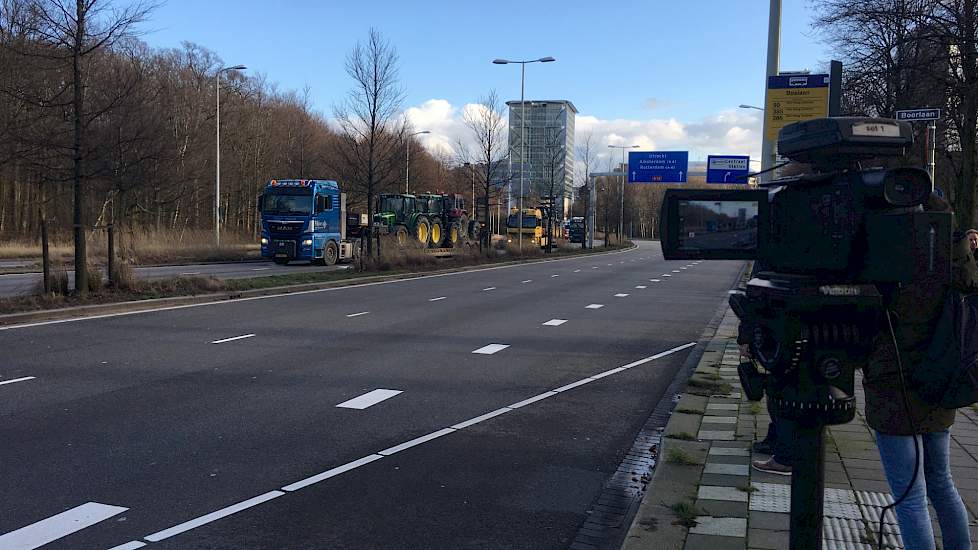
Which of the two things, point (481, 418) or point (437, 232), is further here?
point (437, 232)

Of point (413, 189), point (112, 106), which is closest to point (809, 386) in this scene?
point (112, 106)

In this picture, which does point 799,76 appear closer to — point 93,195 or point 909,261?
point 909,261

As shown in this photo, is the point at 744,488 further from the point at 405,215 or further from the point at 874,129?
the point at 405,215

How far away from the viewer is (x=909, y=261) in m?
2.50

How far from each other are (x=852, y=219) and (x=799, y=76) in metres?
8.60

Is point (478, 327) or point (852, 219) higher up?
point (852, 219)

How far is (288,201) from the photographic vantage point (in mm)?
29750

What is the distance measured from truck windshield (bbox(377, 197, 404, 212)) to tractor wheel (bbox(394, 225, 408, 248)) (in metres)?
1.71

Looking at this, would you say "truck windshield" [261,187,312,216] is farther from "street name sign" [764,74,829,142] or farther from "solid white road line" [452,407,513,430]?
"solid white road line" [452,407,513,430]

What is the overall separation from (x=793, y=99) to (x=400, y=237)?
21.7 m

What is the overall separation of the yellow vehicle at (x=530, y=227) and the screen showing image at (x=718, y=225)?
4632cm

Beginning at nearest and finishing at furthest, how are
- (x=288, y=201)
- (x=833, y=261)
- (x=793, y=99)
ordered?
(x=833, y=261), (x=793, y=99), (x=288, y=201)

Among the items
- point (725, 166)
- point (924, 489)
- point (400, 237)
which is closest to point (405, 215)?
point (400, 237)

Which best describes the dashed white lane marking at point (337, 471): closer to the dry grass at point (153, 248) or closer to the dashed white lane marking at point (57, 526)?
the dashed white lane marking at point (57, 526)
